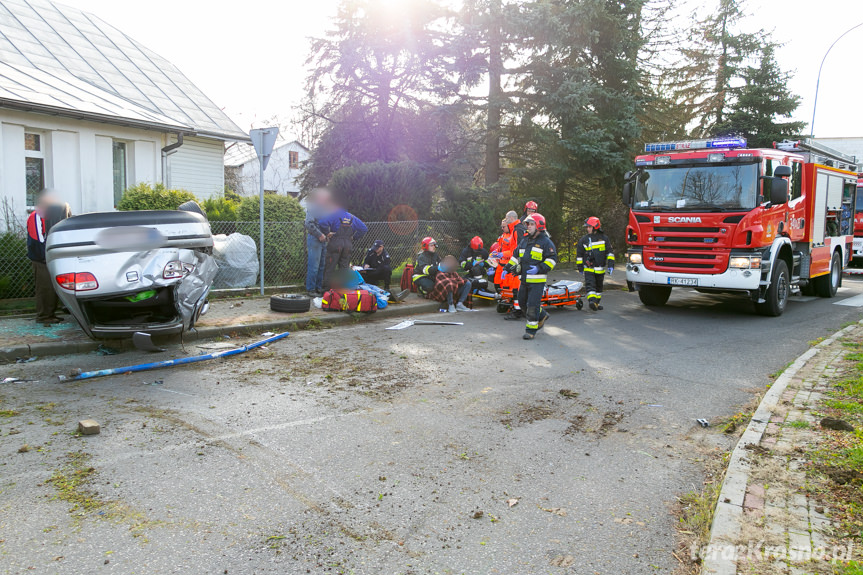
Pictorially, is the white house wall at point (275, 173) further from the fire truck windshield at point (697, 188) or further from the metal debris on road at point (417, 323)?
the metal debris on road at point (417, 323)

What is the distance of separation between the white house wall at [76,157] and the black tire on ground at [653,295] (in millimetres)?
12086

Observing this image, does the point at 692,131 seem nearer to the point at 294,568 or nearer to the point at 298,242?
the point at 298,242

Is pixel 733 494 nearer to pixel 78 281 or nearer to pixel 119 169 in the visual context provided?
pixel 78 281

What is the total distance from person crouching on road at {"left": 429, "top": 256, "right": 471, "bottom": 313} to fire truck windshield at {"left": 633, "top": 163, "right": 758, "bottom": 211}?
145 inches

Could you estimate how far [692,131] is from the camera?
30750mm

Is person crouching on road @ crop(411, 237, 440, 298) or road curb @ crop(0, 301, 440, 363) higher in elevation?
person crouching on road @ crop(411, 237, 440, 298)

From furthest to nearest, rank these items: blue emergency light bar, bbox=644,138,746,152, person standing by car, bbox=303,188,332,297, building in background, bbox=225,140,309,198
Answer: building in background, bbox=225,140,309,198 → person standing by car, bbox=303,188,332,297 → blue emergency light bar, bbox=644,138,746,152

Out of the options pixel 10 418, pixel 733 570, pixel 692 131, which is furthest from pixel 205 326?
pixel 692 131

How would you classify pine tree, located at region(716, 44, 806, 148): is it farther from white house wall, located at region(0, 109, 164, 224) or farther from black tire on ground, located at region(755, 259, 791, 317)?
white house wall, located at region(0, 109, 164, 224)

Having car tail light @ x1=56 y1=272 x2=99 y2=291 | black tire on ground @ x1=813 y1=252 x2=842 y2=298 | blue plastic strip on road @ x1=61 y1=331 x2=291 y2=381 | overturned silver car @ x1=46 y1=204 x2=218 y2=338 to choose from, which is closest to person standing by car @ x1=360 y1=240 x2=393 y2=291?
blue plastic strip on road @ x1=61 y1=331 x2=291 y2=381

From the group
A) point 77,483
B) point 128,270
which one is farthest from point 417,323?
point 77,483

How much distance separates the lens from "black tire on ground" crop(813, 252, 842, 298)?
14.4m

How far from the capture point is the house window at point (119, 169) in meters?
15.2

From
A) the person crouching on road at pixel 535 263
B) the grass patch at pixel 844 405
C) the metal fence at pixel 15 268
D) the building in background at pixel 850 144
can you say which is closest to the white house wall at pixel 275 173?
the metal fence at pixel 15 268
